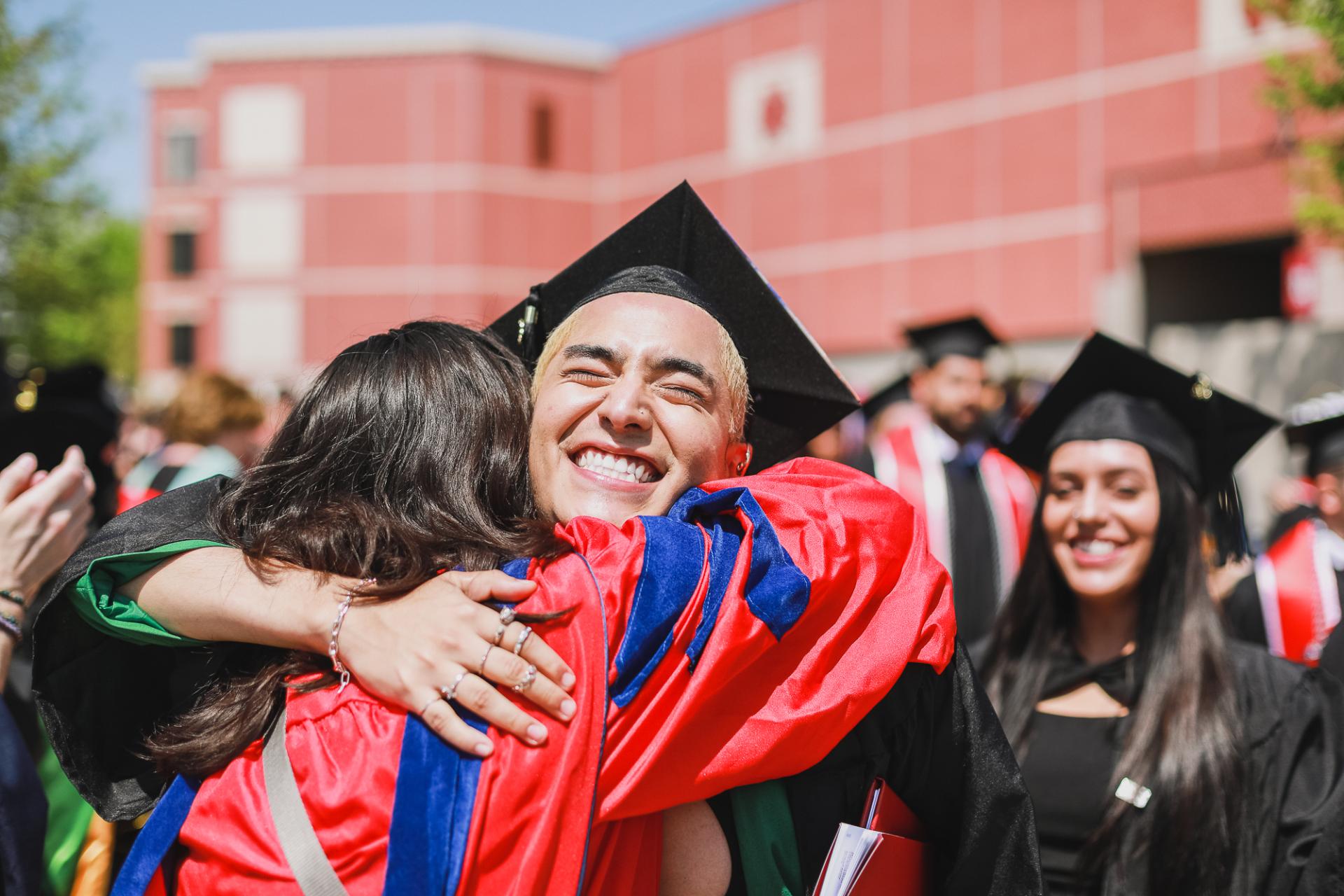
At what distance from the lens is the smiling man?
5.09 feet

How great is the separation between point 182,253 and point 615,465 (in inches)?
1203

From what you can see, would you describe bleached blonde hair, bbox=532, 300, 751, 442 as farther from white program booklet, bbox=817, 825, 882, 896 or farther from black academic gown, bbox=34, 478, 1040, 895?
white program booklet, bbox=817, 825, 882, 896

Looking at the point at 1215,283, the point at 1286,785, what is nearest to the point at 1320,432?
the point at 1286,785

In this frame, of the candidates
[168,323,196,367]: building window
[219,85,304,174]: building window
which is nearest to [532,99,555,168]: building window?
[219,85,304,174]: building window

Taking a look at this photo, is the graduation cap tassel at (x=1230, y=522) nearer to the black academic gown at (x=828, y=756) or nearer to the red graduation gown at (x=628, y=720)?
the black academic gown at (x=828, y=756)

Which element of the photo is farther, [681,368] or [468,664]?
[681,368]

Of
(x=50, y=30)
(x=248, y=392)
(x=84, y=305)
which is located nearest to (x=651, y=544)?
(x=248, y=392)

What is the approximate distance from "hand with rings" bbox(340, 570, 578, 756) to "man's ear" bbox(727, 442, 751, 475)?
79 centimetres

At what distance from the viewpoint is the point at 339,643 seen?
1.56m

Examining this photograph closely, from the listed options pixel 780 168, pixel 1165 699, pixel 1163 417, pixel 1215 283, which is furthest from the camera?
pixel 780 168

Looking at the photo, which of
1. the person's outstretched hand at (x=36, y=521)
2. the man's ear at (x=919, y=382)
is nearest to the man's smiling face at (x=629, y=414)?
the person's outstretched hand at (x=36, y=521)

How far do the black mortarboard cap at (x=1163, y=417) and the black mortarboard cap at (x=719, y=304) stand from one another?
2.85 feet

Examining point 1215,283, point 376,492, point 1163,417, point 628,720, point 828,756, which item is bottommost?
point 828,756

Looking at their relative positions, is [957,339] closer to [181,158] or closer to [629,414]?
[629,414]
